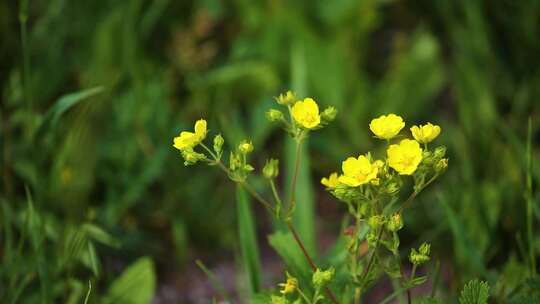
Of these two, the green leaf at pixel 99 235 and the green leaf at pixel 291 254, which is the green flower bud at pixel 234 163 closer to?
the green leaf at pixel 291 254

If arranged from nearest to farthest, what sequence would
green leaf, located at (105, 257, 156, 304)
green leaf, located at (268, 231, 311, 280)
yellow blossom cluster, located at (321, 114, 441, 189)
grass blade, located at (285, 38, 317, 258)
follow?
yellow blossom cluster, located at (321, 114, 441, 189), green leaf, located at (268, 231, 311, 280), green leaf, located at (105, 257, 156, 304), grass blade, located at (285, 38, 317, 258)

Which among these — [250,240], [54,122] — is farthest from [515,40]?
[54,122]

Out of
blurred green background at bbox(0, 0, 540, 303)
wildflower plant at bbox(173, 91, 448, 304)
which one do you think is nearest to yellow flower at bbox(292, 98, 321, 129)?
wildflower plant at bbox(173, 91, 448, 304)

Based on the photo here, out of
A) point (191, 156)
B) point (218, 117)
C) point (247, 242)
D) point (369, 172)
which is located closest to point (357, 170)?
point (369, 172)

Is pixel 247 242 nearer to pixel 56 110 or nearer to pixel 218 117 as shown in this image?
pixel 56 110

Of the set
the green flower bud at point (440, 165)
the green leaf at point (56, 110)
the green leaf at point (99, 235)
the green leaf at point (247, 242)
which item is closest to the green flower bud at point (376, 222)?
the green flower bud at point (440, 165)

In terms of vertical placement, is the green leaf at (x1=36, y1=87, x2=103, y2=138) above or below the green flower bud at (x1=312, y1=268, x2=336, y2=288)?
above

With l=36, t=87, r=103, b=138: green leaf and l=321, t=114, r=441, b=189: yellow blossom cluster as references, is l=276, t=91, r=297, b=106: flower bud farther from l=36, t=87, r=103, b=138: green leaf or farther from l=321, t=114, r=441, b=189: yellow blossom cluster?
l=36, t=87, r=103, b=138: green leaf
